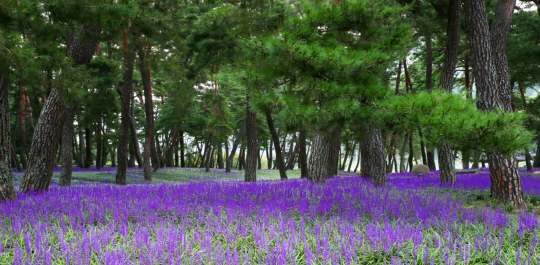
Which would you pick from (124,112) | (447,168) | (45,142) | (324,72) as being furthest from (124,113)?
(447,168)

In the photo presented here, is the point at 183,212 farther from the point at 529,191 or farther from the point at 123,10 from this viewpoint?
the point at 529,191

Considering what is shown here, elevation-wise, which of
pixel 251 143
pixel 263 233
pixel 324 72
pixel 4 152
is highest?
pixel 324 72

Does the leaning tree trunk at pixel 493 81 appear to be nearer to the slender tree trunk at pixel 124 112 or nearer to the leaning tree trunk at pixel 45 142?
the leaning tree trunk at pixel 45 142

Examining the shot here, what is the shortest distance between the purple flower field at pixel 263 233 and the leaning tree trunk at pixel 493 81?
2027 millimetres

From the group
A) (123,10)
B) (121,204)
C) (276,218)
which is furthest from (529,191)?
(123,10)

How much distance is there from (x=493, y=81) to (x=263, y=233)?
6.07m

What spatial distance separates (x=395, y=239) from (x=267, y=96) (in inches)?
109

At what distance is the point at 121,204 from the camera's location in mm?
5285

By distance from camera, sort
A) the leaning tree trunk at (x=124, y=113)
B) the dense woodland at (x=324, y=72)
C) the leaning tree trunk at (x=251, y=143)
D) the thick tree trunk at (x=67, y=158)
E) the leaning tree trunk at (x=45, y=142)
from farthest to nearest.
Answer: the leaning tree trunk at (x=251, y=143)
the leaning tree trunk at (x=124, y=113)
the thick tree trunk at (x=67, y=158)
the leaning tree trunk at (x=45, y=142)
the dense woodland at (x=324, y=72)

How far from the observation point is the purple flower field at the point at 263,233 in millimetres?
2922

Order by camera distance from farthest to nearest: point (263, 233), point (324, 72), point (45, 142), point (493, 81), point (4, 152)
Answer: point (45, 142) → point (493, 81) → point (4, 152) → point (324, 72) → point (263, 233)

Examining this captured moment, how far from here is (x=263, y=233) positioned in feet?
11.0

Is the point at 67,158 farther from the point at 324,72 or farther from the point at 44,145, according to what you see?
the point at 324,72

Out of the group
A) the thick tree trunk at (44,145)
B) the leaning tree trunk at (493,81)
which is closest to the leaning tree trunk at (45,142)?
the thick tree trunk at (44,145)
